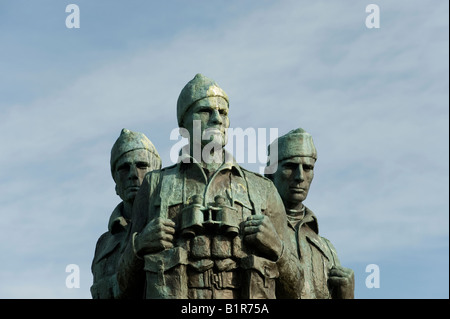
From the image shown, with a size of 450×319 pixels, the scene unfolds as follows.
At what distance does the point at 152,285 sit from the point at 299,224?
3940 millimetres

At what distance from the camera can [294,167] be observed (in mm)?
24531

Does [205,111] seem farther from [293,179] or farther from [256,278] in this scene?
[293,179]

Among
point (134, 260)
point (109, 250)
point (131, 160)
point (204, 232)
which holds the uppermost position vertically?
point (131, 160)

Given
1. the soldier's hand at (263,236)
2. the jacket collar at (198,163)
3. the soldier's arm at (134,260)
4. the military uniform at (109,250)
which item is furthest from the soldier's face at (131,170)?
the soldier's hand at (263,236)

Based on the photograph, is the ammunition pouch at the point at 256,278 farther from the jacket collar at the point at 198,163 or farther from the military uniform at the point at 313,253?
the military uniform at the point at 313,253

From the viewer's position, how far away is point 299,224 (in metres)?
24.1

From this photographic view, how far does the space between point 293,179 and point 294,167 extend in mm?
197

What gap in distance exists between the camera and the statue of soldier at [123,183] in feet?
76.9

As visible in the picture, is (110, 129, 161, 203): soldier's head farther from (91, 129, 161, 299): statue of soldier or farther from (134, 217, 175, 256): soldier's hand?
(134, 217, 175, 256): soldier's hand

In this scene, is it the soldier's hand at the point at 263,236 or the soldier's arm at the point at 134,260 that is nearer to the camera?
the soldier's hand at the point at 263,236

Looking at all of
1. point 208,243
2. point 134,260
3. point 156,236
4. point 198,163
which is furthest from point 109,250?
point 208,243

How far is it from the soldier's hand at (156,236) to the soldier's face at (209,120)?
4.49ft

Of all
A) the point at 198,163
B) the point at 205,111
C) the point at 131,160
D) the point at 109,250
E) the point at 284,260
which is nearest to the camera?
the point at 284,260
